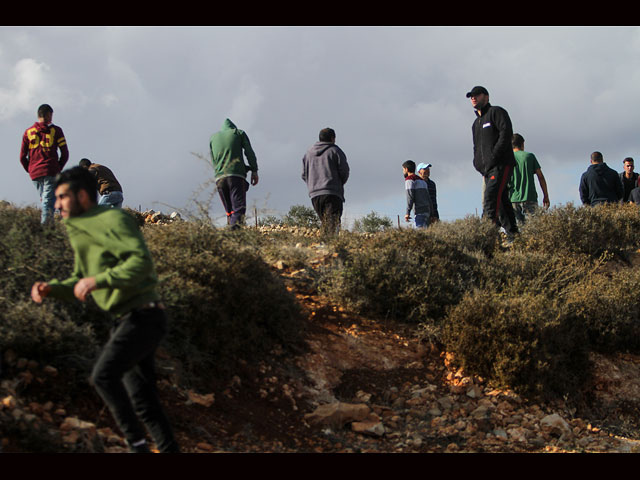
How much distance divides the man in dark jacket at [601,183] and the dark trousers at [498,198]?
3.41 m

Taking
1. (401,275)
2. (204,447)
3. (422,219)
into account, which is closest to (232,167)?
(401,275)

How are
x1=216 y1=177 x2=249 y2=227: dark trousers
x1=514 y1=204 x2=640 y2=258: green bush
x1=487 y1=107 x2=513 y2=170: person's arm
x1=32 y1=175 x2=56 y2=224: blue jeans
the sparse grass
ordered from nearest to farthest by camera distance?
the sparse grass < x1=32 y1=175 x2=56 y2=224: blue jeans < x1=216 y1=177 x2=249 y2=227: dark trousers < x1=487 y1=107 x2=513 y2=170: person's arm < x1=514 y1=204 x2=640 y2=258: green bush

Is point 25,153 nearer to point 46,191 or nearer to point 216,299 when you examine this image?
point 46,191

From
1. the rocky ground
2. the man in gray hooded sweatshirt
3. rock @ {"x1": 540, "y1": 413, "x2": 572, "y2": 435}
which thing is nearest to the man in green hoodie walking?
the man in gray hooded sweatshirt

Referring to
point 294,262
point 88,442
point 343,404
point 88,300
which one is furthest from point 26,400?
point 294,262

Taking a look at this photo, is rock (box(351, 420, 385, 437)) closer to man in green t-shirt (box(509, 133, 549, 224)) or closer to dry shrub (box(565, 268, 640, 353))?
dry shrub (box(565, 268, 640, 353))

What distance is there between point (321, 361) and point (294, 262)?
1978 mm

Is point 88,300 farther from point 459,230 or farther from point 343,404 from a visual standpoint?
point 459,230

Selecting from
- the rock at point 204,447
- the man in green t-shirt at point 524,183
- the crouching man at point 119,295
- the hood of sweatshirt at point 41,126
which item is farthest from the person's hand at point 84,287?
the man in green t-shirt at point 524,183

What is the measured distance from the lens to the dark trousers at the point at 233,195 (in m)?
9.44

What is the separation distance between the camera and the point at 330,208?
10164mm

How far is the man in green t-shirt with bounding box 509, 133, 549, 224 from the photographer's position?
11.7 m

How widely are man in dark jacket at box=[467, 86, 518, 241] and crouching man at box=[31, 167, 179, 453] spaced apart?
732 centimetres

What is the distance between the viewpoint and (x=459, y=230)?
1043cm
